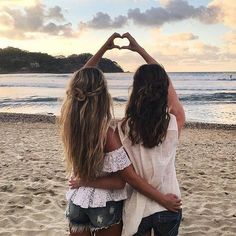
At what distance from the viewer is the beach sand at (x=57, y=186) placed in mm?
5117

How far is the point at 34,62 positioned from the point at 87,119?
101029 millimetres

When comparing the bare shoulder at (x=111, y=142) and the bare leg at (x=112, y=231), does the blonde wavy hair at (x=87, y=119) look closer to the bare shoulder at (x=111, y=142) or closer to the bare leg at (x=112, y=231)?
the bare shoulder at (x=111, y=142)

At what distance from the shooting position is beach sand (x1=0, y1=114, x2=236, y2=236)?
16.8 ft

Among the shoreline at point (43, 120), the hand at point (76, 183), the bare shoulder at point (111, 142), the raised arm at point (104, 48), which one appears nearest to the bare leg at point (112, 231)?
the hand at point (76, 183)

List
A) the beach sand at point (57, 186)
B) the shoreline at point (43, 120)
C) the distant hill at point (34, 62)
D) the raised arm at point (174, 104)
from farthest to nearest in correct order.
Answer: the distant hill at point (34, 62), the shoreline at point (43, 120), the beach sand at point (57, 186), the raised arm at point (174, 104)

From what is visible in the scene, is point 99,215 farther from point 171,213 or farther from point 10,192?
point 10,192

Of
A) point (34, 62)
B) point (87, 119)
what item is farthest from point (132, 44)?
point (34, 62)

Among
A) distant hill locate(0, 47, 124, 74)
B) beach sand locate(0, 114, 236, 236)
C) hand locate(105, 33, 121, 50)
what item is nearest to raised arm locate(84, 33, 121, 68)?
hand locate(105, 33, 121, 50)

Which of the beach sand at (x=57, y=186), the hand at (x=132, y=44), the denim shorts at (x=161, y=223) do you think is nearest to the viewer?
the denim shorts at (x=161, y=223)

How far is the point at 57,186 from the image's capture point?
22.1ft

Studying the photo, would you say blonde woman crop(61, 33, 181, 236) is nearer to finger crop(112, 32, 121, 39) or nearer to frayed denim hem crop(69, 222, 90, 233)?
frayed denim hem crop(69, 222, 90, 233)

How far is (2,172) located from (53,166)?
1.03 m

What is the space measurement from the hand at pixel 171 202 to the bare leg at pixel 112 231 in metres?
0.34

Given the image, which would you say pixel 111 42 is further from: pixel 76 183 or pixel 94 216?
pixel 94 216
